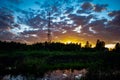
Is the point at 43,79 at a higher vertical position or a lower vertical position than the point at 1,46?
lower

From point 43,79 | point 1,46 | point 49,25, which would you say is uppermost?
point 49,25

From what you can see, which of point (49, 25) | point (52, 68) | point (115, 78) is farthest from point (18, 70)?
point (49, 25)

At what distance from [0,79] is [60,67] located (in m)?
16.1

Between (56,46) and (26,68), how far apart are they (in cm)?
5748

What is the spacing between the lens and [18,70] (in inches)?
1158

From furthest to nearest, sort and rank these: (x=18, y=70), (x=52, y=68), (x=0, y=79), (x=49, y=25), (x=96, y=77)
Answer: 1. (x=49, y=25)
2. (x=52, y=68)
3. (x=18, y=70)
4. (x=0, y=79)
5. (x=96, y=77)

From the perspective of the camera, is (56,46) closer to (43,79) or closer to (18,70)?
(18,70)

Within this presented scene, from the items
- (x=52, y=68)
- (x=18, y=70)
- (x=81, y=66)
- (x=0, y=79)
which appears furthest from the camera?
(x=81, y=66)

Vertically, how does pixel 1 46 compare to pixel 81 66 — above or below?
above

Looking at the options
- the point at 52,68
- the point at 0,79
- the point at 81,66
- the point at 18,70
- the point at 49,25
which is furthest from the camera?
the point at 49,25

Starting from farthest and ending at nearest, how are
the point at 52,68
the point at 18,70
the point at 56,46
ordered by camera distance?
the point at 56,46, the point at 52,68, the point at 18,70

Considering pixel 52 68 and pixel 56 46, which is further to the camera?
pixel 56 46

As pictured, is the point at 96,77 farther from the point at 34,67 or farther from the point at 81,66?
the point at 81,66

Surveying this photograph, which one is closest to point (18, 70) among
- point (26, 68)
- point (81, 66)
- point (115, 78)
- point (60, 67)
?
point (26, 68)
